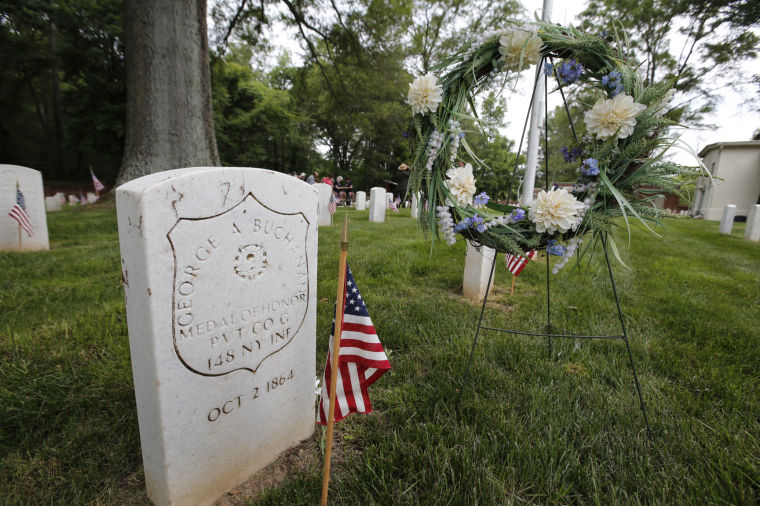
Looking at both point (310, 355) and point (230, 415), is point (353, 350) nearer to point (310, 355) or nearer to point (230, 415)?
point (310, 355)

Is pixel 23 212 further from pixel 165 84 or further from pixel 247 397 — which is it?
pixel 247 397

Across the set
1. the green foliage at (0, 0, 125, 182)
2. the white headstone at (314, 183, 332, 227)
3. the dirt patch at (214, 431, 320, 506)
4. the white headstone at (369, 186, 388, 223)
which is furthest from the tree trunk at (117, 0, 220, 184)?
the green foliage at (0, 0, 125, 182)

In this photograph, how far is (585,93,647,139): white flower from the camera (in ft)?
4.95

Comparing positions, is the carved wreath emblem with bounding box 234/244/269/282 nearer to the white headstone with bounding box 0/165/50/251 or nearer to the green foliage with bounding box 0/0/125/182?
the white headstone with bounding box 0/165/50/251

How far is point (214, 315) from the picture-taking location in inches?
50.7

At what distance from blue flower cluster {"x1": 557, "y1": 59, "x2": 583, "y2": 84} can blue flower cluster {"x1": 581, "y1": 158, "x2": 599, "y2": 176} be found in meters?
0.50

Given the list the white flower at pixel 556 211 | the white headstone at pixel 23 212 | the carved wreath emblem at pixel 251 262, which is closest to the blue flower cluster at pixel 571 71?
the white flower at pixel 556 211

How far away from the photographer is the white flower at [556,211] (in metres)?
1.60

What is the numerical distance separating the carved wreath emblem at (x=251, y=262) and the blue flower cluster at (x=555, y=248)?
1466 mm

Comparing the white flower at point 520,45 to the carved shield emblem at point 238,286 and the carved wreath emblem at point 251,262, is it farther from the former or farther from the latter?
the carved wreath emblem at point 251,262

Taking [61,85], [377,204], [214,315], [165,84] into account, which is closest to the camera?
[214,315]

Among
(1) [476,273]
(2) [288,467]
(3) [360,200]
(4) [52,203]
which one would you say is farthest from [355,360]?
(4) [52,203]

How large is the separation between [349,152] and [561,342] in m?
34.5

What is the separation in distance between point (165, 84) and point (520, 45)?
6955 millimetres
